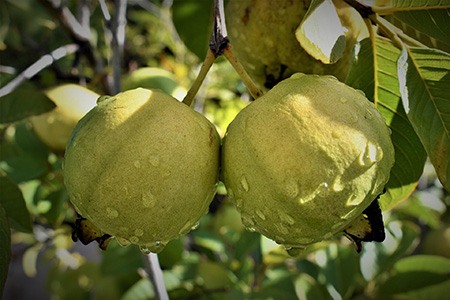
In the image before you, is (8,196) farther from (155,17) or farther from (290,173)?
(155,17)

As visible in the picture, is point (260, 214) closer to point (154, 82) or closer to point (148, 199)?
point (148, 199)

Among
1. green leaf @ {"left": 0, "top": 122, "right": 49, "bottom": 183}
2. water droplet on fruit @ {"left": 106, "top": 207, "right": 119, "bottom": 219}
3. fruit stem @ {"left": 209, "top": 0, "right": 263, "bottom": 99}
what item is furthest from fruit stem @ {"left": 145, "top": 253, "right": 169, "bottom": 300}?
green leaf @ {"left": 0, "top": 122, "right": 49, "bottom": 183}

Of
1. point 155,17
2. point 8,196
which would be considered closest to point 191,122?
point 8,196

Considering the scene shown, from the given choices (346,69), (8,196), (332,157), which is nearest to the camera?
(332,157)

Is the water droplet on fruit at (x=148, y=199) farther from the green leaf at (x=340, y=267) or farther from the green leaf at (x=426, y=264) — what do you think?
the green leaf at (x=426, y=264)

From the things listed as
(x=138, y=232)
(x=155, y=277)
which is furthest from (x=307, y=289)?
(x=138, y=232)

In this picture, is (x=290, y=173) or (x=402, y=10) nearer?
(x=290, y=173)

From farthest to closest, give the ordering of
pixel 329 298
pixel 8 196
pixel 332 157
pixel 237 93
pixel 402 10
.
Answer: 1. pixel 237 93
2. pixel 329 298
3. pixel 8 196
4. pixel 402 10
5. pixel 332 157
